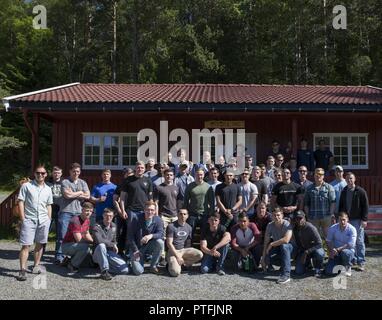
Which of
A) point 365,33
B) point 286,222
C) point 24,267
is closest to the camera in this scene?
point 24,267

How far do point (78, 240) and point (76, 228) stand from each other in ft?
0.67

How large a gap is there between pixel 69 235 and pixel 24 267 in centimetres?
85

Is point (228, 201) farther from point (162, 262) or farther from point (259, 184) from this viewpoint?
point (162, 262)

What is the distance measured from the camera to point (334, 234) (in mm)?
7113

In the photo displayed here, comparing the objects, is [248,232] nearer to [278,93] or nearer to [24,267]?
[24,267]

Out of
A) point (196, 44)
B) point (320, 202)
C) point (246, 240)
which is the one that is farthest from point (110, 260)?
point (196, 44)

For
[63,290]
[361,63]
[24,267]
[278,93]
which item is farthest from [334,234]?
[361,63]

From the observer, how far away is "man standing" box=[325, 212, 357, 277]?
273 inches

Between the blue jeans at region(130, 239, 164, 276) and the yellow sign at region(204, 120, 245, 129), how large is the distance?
247 inches

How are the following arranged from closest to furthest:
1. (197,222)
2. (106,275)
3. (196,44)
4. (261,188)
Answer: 1. (106,275)
2. (197,222)
3. (261,188)
4. (196,44)

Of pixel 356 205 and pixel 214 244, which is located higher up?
pixel 356 205

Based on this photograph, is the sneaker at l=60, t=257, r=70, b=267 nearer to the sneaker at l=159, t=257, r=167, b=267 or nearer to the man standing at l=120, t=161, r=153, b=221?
the man standing at l=120, t=161, r=153, b=221

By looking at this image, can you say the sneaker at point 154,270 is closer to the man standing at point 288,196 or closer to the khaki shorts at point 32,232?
the khaki shorts at point 32,232

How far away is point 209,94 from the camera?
12.8 meters
